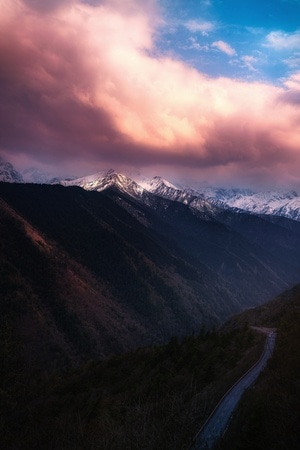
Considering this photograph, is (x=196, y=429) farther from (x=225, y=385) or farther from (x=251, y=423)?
(x=225, y=385)

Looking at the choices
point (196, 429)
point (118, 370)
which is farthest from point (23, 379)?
point (118, 370)

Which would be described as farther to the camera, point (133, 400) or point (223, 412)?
point (133, 400)

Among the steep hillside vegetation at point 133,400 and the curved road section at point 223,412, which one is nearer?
the steep hillside vegetation at point 133,400

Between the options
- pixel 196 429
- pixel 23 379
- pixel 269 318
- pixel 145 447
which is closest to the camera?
pixel 145 447

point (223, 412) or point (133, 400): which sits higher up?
point (223, 412)

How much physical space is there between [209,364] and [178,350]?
93.2 ft

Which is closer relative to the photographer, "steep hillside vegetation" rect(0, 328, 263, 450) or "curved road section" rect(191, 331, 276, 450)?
"steep hillside vegetation" rect(0, 328, 263, 450)

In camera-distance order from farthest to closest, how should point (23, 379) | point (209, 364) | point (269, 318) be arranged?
point (269, 318)
point (209, 364)
point (23, 379)

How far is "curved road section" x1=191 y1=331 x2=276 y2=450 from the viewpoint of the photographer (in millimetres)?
30258

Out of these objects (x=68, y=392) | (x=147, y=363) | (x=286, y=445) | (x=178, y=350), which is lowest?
(x=68, y=392)

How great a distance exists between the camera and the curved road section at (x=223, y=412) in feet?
99.3

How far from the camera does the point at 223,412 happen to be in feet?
144

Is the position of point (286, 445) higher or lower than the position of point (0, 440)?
higher

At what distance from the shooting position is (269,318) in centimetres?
13538
